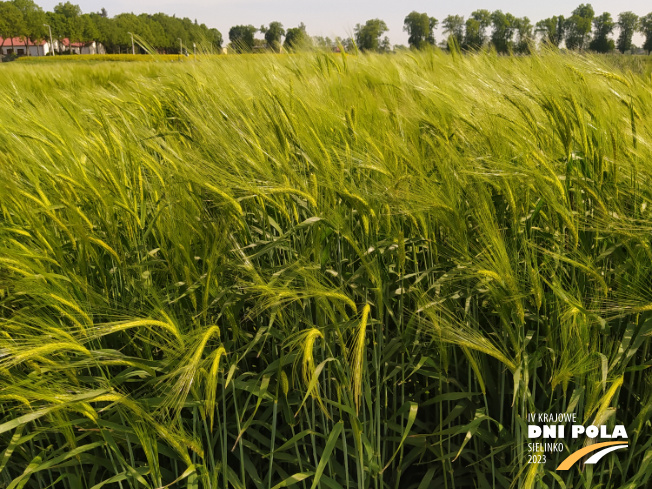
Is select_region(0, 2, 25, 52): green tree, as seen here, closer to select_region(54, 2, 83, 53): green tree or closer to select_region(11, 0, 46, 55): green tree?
select_region(11, 0, 46, 55): green tree

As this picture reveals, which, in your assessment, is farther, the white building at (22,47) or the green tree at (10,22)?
the white building at (22,47)

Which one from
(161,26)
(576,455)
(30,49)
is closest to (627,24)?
(161,26)

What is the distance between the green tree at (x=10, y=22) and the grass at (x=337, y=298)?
66.2m

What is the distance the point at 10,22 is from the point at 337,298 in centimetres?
6827

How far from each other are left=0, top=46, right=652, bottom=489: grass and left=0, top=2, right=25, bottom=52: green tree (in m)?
66.2

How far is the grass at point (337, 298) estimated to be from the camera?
1.10m

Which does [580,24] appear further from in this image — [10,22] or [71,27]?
[10,22]

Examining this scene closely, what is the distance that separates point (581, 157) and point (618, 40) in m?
95.3

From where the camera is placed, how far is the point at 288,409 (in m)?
1.23

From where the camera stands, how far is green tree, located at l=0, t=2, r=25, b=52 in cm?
5553

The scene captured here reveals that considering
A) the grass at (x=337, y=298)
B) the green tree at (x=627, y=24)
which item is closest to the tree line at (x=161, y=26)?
the green tree at (x=627, y=24)

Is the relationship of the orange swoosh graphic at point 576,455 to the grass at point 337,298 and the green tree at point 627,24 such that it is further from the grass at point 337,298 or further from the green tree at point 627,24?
the green tree at point 627,24

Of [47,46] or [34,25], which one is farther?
[47,46]

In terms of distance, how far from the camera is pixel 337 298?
113 centimetres
